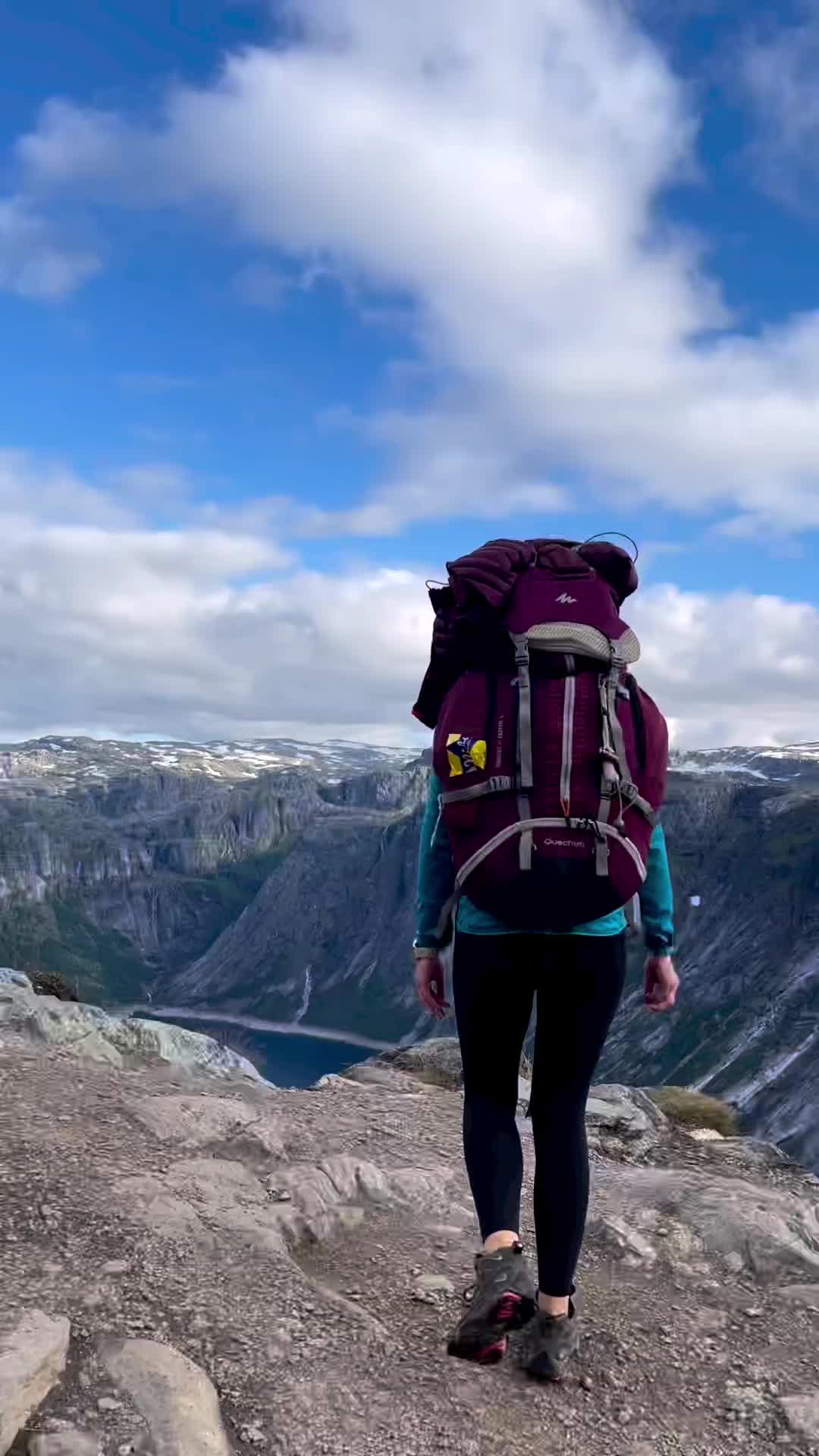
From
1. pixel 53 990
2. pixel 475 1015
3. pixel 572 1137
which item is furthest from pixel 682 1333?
pixel 53 990

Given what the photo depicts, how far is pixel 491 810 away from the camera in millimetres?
5977

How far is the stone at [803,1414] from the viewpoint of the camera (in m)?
6.38

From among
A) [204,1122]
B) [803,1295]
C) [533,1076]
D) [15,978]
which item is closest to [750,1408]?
[803,1295]

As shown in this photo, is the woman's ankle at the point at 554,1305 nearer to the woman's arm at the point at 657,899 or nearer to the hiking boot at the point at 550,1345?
the hiking boot at the point at 550,1345

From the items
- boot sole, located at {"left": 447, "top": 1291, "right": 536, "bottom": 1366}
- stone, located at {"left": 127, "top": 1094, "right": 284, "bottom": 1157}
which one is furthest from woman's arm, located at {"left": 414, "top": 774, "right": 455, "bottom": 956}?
stone, located at {"left": 127, "top": 1094, "right": 284, "bottom": 1157}

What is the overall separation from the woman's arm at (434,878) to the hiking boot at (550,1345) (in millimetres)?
2388

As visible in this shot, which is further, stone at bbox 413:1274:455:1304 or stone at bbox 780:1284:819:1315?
stone at bbox 780:1284:819:1315

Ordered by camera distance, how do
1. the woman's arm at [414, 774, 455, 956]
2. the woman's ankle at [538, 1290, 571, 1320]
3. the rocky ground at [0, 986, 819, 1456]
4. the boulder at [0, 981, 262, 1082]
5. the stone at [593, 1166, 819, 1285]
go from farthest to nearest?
1. the boulder at [0, 981, 262, 1082]
2. the stone at [593, 1166, 819, 1285]
3. the woman's arm at [414, 774, 455, 956]
4. the woman's ankle at [538, 1290, 571, 1320]
5. the rocky ground at [0, 986, 819, 1456]

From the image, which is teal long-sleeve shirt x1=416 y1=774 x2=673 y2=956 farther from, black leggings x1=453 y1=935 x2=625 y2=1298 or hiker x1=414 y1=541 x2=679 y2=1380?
black leggings x1=453 y1=935 x2=625 y2=1298

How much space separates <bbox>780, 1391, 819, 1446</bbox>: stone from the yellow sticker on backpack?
4.64 m

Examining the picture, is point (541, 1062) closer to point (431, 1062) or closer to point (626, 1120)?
point (626, 1120)

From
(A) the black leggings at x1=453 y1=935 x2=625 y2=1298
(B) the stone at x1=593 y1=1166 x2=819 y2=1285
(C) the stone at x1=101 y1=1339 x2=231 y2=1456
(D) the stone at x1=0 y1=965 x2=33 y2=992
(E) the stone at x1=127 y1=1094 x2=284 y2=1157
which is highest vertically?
(A) the black leggings at x1=453 y1=935 x2=625 y2=1298

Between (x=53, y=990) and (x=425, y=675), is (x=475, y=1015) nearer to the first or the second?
(x=425, y=675)

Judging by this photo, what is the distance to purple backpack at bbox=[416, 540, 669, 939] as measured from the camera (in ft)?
19.2
